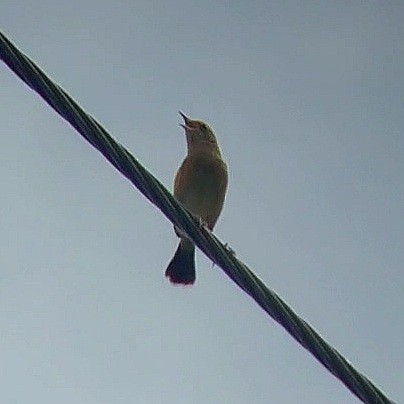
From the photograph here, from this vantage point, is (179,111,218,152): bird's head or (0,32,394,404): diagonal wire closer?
(0,32,394,404): diagonal wire

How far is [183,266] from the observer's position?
7.27m

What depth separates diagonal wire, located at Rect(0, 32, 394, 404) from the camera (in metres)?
2.55

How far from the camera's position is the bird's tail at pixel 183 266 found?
7.08m

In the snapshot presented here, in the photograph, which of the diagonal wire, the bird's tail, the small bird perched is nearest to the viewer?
the diagonal wire

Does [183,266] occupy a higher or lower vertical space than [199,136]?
lower

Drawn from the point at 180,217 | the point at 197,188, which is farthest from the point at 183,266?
the point at 180,217

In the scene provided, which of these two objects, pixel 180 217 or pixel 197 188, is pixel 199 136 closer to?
pixel 197 188

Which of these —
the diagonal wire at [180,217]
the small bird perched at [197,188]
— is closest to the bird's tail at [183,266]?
Result: the small bird perched at [197,188]

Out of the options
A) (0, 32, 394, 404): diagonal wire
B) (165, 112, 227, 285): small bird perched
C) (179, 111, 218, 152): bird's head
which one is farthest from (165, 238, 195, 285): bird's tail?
(0, 32, 394, 404): diagonal wire

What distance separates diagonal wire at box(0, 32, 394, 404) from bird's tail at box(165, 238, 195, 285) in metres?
3.90

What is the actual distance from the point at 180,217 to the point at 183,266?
422 cm

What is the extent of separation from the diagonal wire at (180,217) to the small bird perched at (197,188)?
399 cm

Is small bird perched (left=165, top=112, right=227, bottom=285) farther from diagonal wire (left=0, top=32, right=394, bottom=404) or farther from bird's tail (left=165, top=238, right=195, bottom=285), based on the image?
diagonal wire (left=0, top=32, right=394, bottom=404)

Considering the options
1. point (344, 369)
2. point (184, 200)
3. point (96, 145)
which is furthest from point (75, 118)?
point (184, 200)
